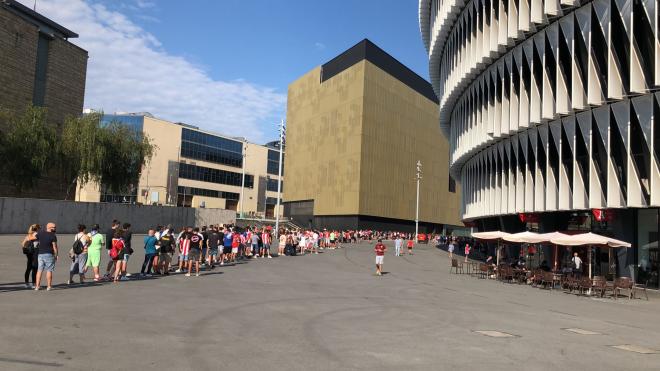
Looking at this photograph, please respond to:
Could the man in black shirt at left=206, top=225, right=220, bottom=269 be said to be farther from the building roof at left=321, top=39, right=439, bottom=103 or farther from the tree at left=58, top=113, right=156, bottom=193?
the building roof at left=321, top=39, right=439, bottom=103

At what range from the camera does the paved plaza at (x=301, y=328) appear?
764cm

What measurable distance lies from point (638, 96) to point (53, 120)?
5614 cm

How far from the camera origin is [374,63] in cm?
7819

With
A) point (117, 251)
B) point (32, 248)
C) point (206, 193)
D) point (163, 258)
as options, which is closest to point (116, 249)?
point (117, 251)

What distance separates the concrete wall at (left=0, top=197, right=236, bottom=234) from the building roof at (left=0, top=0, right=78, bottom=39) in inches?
935

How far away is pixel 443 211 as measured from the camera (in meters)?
98.0

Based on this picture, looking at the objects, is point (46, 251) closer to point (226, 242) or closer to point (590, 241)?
point (226, 242)

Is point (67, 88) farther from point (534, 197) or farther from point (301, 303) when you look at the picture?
point (301, 303)

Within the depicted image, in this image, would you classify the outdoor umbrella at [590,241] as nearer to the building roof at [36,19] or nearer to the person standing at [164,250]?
the person standing at [164,250]

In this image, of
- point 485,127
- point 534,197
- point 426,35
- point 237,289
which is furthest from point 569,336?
point 426,35

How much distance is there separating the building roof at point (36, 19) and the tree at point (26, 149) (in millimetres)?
14029

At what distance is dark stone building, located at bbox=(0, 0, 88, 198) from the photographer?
166ft

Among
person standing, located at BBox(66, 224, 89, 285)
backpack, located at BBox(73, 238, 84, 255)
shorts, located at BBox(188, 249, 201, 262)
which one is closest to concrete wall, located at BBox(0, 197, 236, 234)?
shorts, located at BBox(188, 249, 201, 262)

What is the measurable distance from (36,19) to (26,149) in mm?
19080
